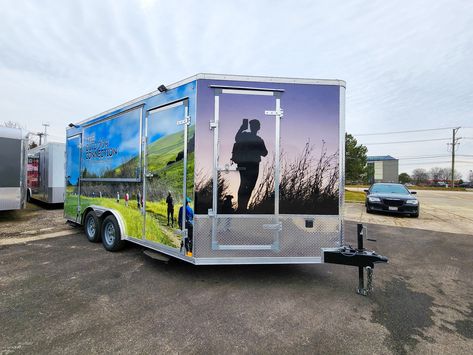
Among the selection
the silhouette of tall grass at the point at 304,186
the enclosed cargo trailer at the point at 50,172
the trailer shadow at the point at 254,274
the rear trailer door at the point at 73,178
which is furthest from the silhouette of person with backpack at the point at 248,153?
the enclosed cargo trailer at the point at 50,172

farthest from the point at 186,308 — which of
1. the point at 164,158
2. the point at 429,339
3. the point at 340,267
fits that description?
the point at 340,267

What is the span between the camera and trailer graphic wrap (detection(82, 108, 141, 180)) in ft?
14.3

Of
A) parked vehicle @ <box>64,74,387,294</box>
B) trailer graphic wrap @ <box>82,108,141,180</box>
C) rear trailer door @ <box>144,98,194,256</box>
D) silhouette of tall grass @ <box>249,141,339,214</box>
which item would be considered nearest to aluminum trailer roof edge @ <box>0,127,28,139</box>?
trailer graphic wrap @ <box>82,108,141,180</box>

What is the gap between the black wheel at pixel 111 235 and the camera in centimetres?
485

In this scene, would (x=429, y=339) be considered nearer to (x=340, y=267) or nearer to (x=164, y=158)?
(x=340, y=267)

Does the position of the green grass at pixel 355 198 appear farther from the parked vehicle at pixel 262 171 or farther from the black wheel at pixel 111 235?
the black wheel at pixel 111 235

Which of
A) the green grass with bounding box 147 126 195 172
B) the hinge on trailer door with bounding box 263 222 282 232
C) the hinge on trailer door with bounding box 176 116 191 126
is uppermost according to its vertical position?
the hinge on trailer door with bounding box 176 116 191 126

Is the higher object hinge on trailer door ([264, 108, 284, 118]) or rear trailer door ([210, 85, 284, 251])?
hinge on trailer door ([264, 108, 284, 118])

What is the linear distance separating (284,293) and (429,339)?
5.21ft

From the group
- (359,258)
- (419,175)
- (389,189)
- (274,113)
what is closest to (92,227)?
(274,113)

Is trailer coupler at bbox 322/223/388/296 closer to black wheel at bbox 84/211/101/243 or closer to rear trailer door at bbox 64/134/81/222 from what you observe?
black wheel at bbox 84/211/101/243

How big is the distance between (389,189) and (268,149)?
1034 cm

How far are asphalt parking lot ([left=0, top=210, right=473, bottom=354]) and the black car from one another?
546cm

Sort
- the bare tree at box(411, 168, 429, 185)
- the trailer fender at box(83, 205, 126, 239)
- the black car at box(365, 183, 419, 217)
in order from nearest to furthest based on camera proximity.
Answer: the trailer fender at box(83, 205, 126, 239) < the black car at box(365, 183, 419, 217) < the bare tree at box(411, 168, 429, 185)
